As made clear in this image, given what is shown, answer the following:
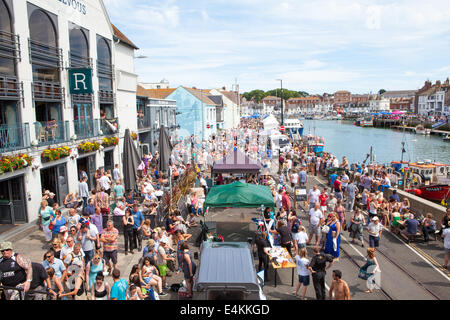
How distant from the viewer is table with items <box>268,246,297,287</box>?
8719mm

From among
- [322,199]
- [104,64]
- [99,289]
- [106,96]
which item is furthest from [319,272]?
[104,64]

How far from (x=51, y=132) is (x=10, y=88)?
2.73 m

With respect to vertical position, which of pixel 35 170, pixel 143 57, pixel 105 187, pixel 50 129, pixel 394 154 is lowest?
pixel 394 154

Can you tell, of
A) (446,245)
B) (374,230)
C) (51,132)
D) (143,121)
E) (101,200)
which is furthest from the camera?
(143,121)

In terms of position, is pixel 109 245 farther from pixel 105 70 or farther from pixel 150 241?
pixel 105 70

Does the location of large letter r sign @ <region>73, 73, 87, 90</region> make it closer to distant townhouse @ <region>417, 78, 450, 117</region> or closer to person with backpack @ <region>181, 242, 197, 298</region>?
person with backpack @ <region>181, 242, 197, 298</region>

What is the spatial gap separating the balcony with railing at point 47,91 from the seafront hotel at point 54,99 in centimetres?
4

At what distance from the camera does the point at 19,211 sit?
13.1 metres

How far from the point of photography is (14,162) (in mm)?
11914

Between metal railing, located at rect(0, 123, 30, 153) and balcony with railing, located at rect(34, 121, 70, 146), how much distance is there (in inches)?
25.4

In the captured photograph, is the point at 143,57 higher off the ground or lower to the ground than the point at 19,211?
higher

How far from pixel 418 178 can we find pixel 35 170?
24.4m

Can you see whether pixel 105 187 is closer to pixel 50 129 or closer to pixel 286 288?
pixel 50 129
